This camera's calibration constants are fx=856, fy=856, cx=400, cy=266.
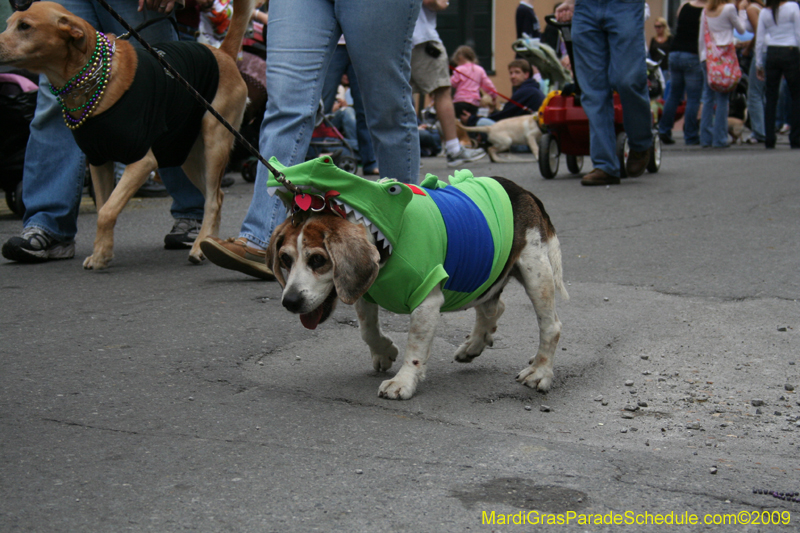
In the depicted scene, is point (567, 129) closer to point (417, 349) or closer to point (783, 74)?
point (783, 74)

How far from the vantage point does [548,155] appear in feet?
27.7

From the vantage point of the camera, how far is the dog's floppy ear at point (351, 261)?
243 cm

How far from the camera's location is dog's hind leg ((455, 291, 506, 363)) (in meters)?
3.05

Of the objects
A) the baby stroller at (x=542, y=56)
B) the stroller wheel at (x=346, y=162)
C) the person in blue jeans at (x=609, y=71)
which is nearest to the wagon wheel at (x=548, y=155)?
the person in blue jeans at (x=609, y=71)

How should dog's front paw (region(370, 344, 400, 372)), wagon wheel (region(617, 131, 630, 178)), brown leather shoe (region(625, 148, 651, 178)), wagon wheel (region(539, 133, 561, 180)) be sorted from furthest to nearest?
wagon wheel (region(539, 133, 561, 180)) < brown leather shoe (region(625, 148, 651, 178)) < wagon wheel (region(617, 131, 630, 178)) < dog's front paw (region(370, 344, 400, 372))

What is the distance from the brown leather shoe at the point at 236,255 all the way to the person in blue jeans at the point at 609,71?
4350mm

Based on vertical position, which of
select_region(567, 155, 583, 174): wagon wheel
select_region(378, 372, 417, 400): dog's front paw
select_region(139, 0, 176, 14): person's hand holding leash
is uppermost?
select_region(139, 0, 176, 14): person's hand holding leash

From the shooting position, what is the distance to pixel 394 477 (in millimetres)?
2025

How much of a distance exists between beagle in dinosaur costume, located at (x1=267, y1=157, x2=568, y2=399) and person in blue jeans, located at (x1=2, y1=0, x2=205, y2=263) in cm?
267

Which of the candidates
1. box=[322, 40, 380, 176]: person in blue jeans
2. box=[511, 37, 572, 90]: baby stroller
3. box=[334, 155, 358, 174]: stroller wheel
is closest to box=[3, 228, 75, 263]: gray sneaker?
box=[322, 40, 380, 176]: person in blue jeans

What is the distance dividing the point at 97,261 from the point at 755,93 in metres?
11.2

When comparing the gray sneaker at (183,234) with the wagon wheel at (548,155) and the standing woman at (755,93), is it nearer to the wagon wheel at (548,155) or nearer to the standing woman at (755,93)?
the wagon wheel at (548,155)

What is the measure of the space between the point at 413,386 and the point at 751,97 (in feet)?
39.2

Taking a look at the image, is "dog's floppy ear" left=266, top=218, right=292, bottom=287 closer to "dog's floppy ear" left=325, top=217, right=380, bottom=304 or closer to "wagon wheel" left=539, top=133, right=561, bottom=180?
"dog's floppy ear" left=325, top=217, right=380, bottom=304
